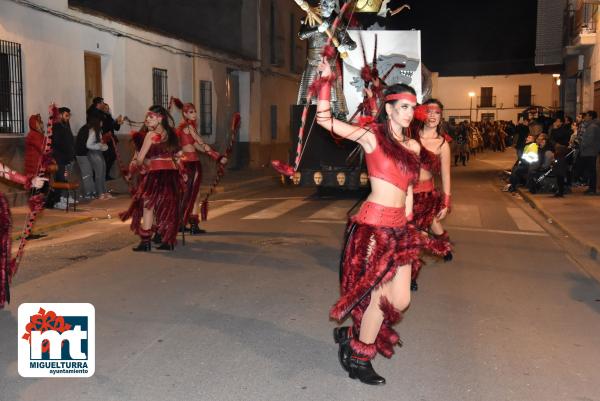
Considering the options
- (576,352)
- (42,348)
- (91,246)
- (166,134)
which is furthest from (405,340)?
(91,246)

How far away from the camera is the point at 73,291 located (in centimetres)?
707

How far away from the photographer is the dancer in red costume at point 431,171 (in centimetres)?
716

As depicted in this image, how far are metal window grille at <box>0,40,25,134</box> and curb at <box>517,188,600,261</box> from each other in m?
10.2

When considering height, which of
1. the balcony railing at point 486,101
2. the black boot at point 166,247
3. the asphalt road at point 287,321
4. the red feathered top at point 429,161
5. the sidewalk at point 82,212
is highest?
the balcony railing at point 486,101

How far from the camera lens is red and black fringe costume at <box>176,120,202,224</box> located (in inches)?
392

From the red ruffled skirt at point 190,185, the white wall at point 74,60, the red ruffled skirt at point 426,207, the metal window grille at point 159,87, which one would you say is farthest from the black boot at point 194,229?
the metal window grille at point 159,87

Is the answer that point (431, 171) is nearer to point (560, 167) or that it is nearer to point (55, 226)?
point (55, 226)

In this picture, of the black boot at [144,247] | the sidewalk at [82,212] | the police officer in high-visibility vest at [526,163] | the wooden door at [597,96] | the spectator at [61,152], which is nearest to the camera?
the black boot at [144,247]

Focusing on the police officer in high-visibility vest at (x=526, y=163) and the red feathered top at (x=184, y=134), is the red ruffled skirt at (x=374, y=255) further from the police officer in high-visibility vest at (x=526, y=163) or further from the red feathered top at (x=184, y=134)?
the police officer in high-visibility vest at (x=526, y=163)

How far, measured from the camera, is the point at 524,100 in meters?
68.4

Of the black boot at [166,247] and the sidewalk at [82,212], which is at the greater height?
the sidewalk at [82,212]

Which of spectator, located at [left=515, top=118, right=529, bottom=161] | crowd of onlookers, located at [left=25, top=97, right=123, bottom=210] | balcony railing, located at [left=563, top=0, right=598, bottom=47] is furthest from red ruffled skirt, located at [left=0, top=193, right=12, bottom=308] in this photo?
balcony railing, located at [left=563, top=0, right=598, bottom=47]

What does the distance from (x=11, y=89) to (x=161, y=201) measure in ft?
21.4

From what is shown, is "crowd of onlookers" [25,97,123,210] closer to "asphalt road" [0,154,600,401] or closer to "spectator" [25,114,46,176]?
"spectator" [25,114,46,176]
